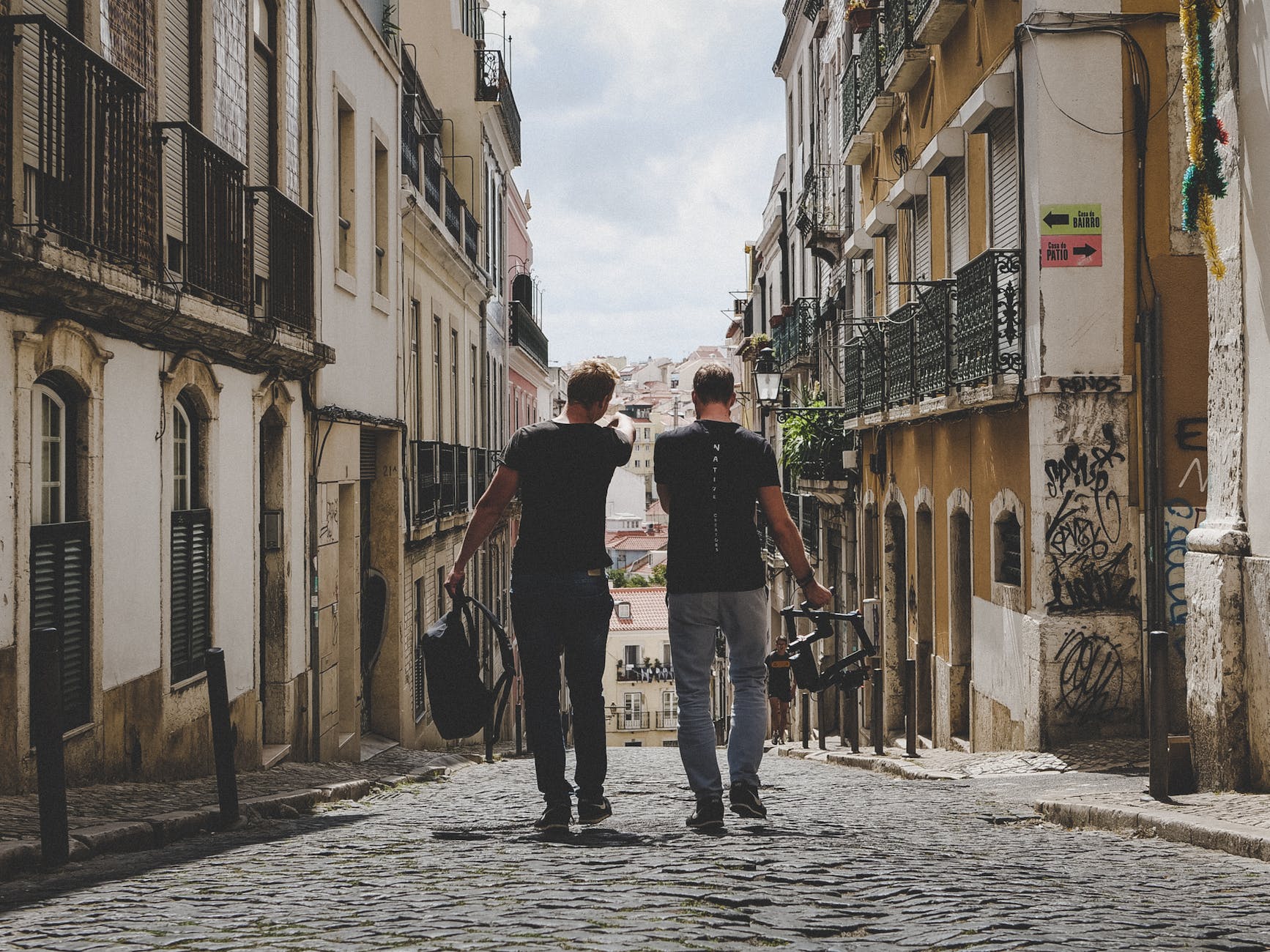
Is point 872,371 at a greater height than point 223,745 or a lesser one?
greater

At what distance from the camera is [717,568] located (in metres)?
5.84

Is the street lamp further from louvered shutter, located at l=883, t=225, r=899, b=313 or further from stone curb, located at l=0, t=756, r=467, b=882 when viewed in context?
stone curb, located at l=0, t=756, r=467, b=882

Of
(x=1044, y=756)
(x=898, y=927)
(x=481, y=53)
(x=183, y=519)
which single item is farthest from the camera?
(x=481, y=53)

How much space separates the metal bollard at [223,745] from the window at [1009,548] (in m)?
7.65

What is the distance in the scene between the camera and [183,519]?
9617 millimetres

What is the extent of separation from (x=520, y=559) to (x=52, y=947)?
8.05 feet

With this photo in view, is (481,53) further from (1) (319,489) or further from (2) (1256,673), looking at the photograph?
(2) (1256,673)

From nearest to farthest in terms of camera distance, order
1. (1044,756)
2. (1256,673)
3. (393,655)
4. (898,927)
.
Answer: (898,927) → (1256,673) → (1044,756) → (393,655)

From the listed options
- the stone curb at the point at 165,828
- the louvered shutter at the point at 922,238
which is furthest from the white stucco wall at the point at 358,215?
the louvered shutter at the point at 922,238

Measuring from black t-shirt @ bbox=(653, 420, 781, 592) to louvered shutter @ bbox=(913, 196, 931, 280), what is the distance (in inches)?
446

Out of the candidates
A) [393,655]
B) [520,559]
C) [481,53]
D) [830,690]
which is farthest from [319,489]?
[481,53]

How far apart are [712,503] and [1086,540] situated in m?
6.80

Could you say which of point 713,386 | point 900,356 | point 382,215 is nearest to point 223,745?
point 713,386

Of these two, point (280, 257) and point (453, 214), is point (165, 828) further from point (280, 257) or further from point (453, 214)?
point (453, 214)
